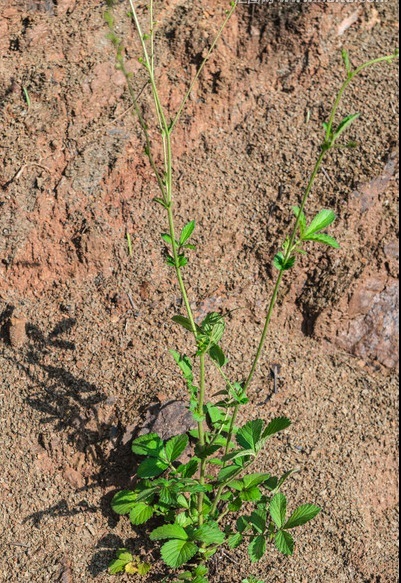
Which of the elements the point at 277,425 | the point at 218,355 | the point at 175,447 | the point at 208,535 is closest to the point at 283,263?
the point at 218,355

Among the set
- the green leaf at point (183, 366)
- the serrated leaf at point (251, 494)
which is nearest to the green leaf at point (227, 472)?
the serrated leaf at point (251, 494)

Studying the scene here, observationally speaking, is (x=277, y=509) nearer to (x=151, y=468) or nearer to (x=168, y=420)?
(x=151, y=468)

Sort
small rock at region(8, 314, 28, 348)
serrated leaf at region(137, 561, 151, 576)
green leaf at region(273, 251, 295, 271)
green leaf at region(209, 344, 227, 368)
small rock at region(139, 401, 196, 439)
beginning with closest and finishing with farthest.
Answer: green leaf at region(273, 251, 295, 271)
green leaf at region(209, 344, 227, 368)
serrated leaf at region(137, 561, 151, 576)
small rock at region(139, 401, 196, 439)
small rock at region(8, 314, 28, 348)

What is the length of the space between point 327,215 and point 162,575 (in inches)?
59.4

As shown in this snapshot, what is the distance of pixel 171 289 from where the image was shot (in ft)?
9.89

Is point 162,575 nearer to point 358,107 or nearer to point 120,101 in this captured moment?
point 120,101

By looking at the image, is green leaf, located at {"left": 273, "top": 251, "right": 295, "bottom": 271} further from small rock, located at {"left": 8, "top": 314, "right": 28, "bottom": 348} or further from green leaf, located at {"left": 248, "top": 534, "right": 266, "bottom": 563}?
small rock, located at {"left": 8, "top": 314, "right": 28, "bottom": 348}

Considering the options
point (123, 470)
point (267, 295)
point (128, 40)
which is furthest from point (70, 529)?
point (128, 40)

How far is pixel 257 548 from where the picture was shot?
223cm

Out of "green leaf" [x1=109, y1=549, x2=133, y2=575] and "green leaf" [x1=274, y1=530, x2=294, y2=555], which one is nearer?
"green leaf" [x1=274, y1=530, x2=294, y2=555]

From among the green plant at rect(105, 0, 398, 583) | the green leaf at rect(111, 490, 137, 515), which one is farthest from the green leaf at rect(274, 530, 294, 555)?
the green leaf at rect(111, 490, 137, 515)

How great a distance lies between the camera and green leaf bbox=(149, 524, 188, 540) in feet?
7.26

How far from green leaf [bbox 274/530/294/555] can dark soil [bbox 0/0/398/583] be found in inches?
18.8

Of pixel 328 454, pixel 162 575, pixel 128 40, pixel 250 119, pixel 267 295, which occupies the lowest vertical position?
pixel 162 575
